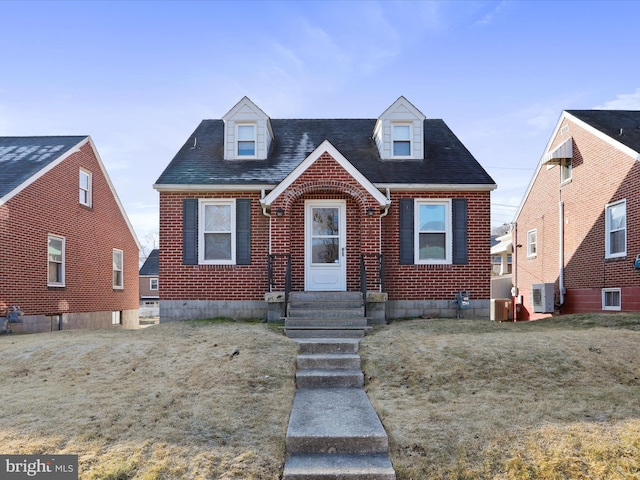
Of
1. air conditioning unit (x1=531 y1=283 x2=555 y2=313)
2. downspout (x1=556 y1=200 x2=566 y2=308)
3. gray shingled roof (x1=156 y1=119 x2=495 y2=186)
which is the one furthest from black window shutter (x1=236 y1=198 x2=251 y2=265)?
downspout (x1=556 y1=200 x2=566 y2=308)

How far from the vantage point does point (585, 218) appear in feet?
52.6

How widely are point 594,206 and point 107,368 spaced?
14520mm

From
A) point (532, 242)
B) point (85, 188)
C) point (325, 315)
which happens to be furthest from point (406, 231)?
point (85, 188)

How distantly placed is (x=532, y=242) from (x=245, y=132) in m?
13.0

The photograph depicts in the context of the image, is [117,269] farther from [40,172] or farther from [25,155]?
[40,172]

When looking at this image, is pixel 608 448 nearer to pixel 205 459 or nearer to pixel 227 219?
pixel 205 459

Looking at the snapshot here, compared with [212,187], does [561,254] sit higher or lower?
lower

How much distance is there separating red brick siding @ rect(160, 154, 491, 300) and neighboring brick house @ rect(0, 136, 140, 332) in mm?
4070

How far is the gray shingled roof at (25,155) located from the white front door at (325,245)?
8.05 metres

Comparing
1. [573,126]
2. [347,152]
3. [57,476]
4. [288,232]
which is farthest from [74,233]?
[573,126]

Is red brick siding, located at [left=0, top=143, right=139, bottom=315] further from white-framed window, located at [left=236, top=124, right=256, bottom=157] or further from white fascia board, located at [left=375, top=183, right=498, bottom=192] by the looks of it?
white fascia board, located at [left=375, top=183, right=498, bottom=192]

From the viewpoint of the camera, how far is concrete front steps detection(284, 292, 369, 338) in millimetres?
9781

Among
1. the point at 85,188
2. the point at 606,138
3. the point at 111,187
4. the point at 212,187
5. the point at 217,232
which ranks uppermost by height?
the point at 606,138

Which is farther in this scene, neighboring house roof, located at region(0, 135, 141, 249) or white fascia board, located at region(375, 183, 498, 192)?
neighboring house roof, located at region(0, 135, 141, 249)
